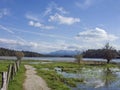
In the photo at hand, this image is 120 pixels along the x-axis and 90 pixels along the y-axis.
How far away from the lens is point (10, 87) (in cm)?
2648

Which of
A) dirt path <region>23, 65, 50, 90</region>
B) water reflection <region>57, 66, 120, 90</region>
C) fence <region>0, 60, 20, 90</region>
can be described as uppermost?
fence <region>0, 60, 20, 90</region>

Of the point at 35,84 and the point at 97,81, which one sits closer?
the point at 35,84

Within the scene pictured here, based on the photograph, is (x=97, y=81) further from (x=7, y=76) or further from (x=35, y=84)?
(x=7, y=76)

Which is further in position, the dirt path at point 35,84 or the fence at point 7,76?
the dirt path at point 35,84

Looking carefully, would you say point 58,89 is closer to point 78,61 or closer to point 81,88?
point 81,88

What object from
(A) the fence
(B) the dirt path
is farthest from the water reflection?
(A) the fence

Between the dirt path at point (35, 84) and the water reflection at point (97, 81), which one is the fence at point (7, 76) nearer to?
the dirt path at point (35, 84)

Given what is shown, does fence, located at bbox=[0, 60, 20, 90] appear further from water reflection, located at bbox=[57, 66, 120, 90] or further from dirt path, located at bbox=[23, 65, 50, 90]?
water reflection, located at bbox=[57, 66, 120, 90]

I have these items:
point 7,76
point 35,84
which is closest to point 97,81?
point 35,84

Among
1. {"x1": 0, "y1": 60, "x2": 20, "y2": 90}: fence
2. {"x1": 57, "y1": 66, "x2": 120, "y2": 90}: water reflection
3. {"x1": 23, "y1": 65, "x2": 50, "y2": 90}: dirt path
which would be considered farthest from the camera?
{"x1": 57, "y1": 66, "x2": 120, "y2": 90}: water reflection

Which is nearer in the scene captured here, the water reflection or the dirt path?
the dirt path

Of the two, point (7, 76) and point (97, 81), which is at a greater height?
point (7, 76)

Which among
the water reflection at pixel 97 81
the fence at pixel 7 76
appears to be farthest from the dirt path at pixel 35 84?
the water reflection at pixel 97 81

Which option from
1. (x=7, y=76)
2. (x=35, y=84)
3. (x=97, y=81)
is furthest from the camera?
(x=97, y=81)
